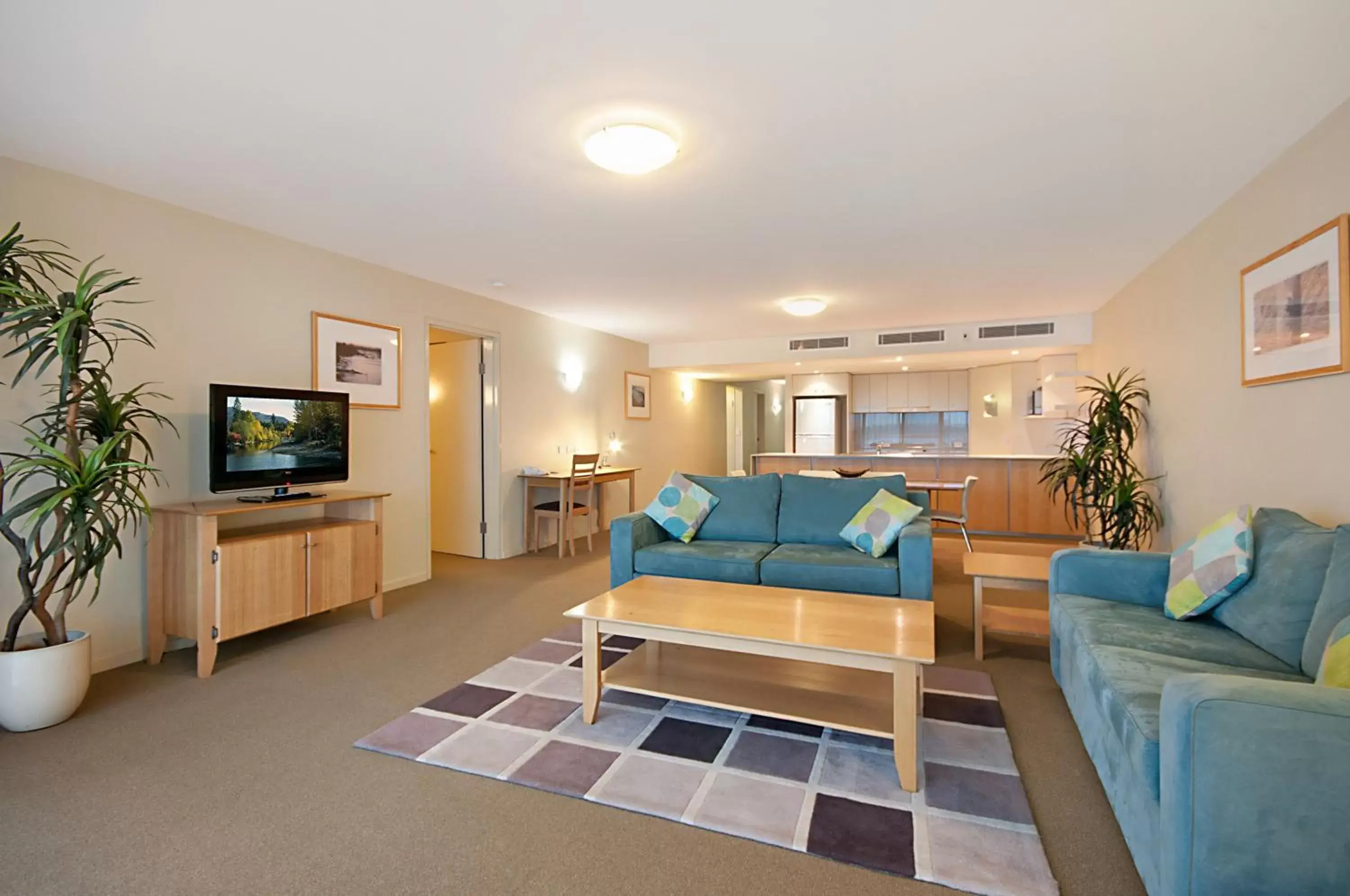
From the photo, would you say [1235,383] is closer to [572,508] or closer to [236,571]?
[572,508]

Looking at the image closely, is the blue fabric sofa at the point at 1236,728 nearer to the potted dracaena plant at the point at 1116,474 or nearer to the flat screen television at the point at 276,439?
the potted dracaena plant at the point at 1116,474

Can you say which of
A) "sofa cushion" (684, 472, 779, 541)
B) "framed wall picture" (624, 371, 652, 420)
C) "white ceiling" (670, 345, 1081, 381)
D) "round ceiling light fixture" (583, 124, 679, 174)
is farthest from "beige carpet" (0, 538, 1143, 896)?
"framed wall picture" (624, 371, 652, 420)

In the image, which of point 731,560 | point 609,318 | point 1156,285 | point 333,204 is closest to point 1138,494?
point 1156,285

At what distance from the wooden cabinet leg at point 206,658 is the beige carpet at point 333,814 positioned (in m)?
0.05

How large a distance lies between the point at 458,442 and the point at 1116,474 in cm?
559

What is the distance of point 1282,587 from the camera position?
2.09 m

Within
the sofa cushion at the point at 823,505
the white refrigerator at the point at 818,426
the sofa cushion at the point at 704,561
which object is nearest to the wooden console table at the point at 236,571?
the sofa cushion at the point at 704,561

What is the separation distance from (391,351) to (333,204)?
4.88ft

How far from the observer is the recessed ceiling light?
554 cm

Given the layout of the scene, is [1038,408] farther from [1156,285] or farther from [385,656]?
[385,656]

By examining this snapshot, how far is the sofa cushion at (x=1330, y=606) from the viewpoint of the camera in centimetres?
182

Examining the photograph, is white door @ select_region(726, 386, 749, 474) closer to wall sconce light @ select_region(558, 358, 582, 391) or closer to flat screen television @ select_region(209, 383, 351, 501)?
wall sconce light @ select_region(558, 358, 582, 391)

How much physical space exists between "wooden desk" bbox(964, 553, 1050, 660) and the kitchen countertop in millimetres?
3848

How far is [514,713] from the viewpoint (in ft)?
8.65
